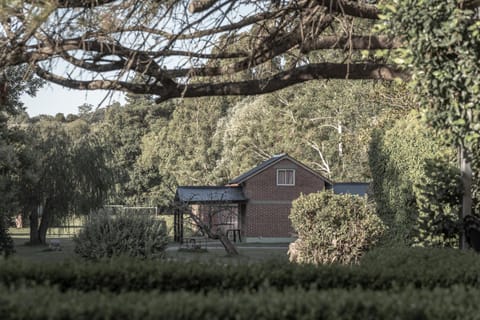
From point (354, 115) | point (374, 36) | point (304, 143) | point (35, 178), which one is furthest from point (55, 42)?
point (304, 143)

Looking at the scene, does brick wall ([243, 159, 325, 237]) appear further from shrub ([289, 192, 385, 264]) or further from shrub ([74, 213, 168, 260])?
shrub ([74, 213, 168, 260])

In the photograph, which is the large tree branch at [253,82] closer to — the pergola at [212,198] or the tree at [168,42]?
the tree at [168,42]

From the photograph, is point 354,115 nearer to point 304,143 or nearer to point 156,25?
point 304,143

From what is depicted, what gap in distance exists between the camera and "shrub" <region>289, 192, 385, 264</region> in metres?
18.9

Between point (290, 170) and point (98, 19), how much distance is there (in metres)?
37.3

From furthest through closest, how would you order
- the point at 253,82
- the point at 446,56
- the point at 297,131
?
the point at 297,131 → the point at 253,82 → the point at 446,56

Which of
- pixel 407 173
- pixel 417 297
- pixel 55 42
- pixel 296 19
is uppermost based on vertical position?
pixel 296 19

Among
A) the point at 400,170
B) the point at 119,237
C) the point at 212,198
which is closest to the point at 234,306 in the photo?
the point at 400,170

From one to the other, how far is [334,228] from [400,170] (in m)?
2.96

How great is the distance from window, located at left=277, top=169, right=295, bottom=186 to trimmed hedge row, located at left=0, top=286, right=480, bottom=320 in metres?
40.7

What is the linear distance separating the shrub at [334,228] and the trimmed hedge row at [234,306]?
41.8ft

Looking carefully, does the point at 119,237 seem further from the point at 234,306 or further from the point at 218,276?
the point at 234,306

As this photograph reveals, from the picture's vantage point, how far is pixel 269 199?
47000 millimetres

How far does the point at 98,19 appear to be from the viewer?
1015cm
